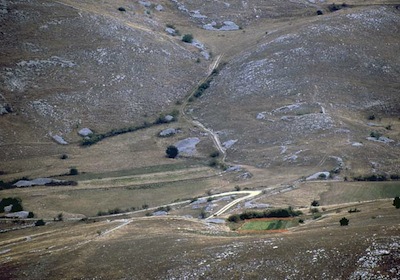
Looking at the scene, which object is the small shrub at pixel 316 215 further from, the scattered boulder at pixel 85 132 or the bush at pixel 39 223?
the scattered boulder at pixel 85 132

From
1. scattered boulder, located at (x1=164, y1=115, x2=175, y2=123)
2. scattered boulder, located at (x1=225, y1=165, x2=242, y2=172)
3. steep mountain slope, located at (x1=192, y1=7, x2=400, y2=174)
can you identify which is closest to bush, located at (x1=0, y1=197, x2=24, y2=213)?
scattered boulder, located at (x1=225, y1=165, x2=242, y2=172)

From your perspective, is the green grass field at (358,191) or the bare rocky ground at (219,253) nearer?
the bare rocky ground at (219,253)

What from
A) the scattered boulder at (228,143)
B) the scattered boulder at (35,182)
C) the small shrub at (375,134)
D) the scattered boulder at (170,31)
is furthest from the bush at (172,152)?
the scattered boulder at (170,31)

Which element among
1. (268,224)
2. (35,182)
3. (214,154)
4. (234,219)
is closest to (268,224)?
(268,224)

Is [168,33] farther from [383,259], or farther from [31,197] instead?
[383,259]

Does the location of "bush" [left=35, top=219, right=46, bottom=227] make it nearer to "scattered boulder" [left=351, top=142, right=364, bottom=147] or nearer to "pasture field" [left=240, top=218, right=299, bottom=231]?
"pasture field" [left=240, top=218, right=299, bottom=231]

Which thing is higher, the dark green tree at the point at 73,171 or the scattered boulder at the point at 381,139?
the scattered boulder at the point at 381,139

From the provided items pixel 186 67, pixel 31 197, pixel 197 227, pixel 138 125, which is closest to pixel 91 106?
pixel 138 125
